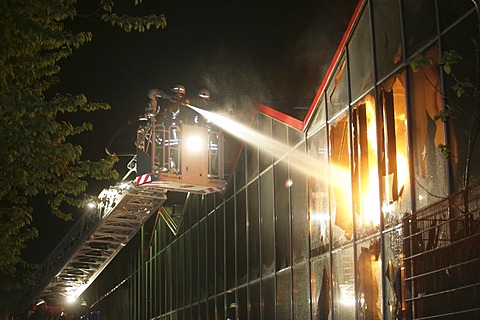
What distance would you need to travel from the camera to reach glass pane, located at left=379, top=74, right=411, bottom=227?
1099cm

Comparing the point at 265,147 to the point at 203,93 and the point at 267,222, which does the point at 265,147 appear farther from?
the point at 203,93

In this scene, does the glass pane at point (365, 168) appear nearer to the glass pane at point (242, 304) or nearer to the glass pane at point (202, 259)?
the glass pane at point (242, 304)

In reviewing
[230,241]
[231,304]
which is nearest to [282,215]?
[230,241]

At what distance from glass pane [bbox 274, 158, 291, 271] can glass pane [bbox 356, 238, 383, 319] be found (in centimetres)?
369

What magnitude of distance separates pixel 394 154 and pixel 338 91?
2.61 metres

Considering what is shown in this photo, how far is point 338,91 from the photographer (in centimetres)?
1366

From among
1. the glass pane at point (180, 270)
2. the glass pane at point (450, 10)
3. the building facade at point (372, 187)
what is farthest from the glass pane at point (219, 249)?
the glass pane at point (450, 10)

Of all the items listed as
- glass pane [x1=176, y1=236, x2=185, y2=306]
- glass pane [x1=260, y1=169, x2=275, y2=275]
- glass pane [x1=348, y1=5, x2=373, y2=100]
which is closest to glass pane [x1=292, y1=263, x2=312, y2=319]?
glass pane [x1=260, y1=169, x2=275, y2=275]

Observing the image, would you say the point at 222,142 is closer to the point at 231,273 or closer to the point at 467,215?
the point at 231,273

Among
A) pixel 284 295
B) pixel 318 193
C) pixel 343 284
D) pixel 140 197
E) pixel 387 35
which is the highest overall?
pixel 140 197

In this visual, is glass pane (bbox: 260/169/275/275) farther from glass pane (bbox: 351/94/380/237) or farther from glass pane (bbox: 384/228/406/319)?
glass pane (bbox: 384/228/406/319)

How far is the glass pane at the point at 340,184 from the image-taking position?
12.9 meters

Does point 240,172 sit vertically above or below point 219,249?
above

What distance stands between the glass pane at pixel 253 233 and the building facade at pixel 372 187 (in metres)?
0.04
